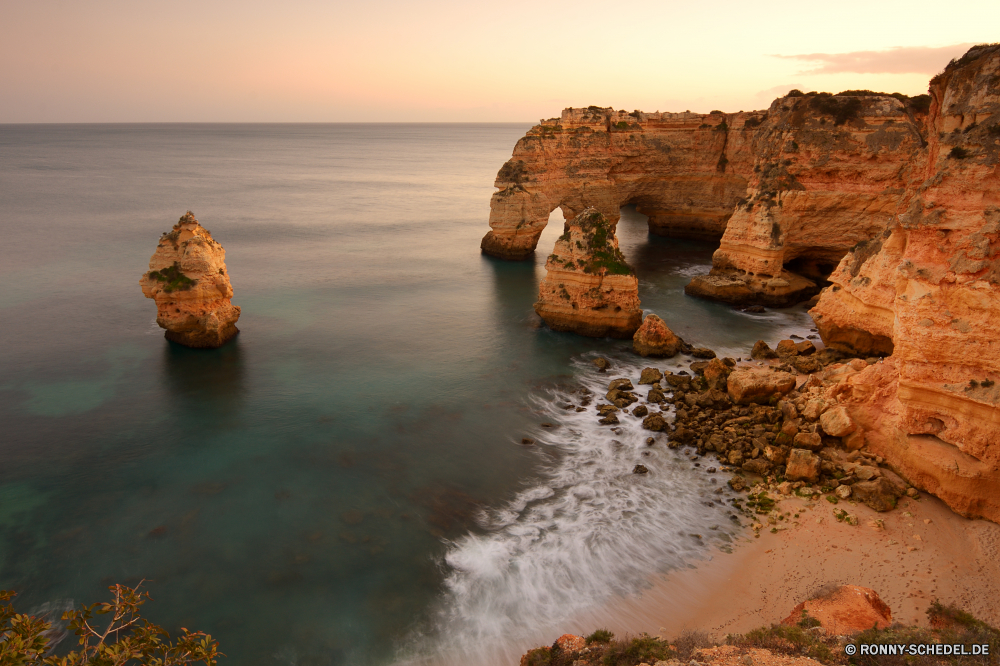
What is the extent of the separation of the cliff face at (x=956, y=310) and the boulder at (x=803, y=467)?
6.51 feet

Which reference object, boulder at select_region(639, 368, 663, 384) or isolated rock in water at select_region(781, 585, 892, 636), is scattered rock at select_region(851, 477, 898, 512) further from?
boulder at select_region(639, 368, 663, 384)

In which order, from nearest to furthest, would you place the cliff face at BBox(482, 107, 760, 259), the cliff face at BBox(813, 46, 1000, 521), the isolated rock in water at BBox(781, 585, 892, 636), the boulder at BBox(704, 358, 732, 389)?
the isolated rock in water at BBox(781, 585, 892, 636) → the cliff face at BBox(813, 46, 1000, 521) → the boulder at BBox(704, 358, 732, 389) → the cliff face at BBox(482, 107, 760, 259)

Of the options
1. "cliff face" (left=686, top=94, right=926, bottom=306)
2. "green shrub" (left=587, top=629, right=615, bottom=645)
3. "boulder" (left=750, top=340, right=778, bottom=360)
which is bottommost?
"green shrub" (left=587, top=629, right=615, bottom=645)

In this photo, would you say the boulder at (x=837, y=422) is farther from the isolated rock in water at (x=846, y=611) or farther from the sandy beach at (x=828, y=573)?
the isolated rock in water at (x=846, y=611)

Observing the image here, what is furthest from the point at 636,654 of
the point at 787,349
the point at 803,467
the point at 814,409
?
the point at 787,349

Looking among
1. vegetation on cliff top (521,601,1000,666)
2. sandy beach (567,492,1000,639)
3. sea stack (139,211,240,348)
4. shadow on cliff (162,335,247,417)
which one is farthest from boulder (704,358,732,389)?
sea stack (139,211,240,348)

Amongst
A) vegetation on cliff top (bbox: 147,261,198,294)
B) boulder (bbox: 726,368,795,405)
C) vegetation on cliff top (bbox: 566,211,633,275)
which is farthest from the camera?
vegetation on cliff top (bbox: 566,211,633,275)

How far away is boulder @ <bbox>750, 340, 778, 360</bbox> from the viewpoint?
23781 millimetres

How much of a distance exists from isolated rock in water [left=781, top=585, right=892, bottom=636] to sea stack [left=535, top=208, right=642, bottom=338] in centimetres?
1692

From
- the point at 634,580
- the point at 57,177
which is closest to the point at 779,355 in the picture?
the point at 634,580

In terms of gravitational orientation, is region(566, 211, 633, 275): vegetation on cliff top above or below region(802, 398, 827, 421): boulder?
above

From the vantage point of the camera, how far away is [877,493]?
1381 cm

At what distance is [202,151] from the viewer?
148625 mm

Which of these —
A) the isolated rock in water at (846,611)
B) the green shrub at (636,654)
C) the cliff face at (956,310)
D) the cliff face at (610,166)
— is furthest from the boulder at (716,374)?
the cliff face at (610,166)
